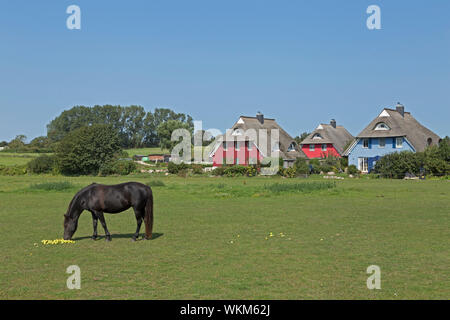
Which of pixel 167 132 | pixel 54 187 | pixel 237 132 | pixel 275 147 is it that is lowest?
pixel 54 187

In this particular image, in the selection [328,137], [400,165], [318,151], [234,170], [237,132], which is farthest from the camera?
[328,137]

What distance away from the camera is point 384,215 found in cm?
2120

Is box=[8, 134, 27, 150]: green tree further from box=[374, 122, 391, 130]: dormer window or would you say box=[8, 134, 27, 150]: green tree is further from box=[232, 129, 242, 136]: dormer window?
box=[374, 122, 391, 130]: dormer window

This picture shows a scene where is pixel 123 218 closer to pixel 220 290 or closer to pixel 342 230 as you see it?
pixel 342 230

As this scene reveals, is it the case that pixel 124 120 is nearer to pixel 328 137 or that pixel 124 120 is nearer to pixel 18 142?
pixel 18 142

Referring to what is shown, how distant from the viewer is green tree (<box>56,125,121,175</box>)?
234 feet

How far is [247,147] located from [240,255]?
67.4 metres

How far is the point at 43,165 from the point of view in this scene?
73500 mm

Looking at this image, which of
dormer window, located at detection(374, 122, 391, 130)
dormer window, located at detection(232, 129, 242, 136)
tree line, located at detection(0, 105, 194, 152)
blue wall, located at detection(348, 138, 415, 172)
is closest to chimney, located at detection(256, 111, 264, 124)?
dormer window, located at detection(232, 129, 242, 136)

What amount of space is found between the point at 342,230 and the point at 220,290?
29.0 ft

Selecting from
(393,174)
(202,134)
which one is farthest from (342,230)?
(202,134)

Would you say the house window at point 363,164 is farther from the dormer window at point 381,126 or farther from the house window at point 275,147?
the house window at point 275,147

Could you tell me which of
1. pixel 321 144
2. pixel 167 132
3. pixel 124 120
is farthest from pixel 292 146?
pixel 124 120
